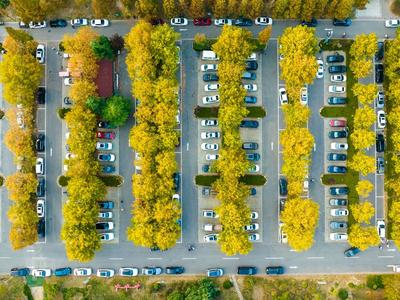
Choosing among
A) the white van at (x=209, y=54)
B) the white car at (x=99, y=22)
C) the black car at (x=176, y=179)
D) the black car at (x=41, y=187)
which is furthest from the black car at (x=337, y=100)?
the black car at (x=41, y=187)

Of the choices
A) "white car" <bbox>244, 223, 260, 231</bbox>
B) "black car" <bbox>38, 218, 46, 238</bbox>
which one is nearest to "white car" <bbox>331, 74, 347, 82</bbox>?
"white car" <bbox>244, 223, 260, 231</bbox>

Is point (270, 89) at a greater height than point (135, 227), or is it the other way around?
point (270, 89)

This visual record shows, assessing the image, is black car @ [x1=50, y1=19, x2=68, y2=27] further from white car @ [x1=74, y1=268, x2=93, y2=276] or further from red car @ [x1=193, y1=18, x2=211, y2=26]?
white car @ [x1=74, y1=268, x2=93, y2=276]

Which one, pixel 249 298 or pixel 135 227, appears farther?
pixel 249 298

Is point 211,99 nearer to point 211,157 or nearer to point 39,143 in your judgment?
point 211,157

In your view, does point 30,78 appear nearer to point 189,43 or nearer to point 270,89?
point 189,43

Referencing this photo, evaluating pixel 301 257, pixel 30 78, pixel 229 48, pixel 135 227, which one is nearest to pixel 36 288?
pixel 135 227

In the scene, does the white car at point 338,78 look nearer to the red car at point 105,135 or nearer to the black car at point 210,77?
the black car at point 210,77

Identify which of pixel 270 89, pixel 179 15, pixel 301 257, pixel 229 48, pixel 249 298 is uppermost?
pixel 179 15
